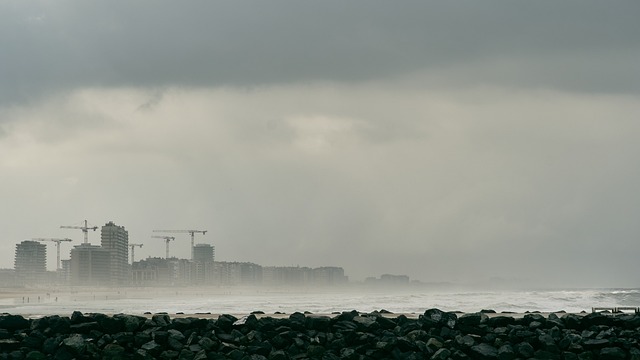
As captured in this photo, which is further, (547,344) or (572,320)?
(572,320)

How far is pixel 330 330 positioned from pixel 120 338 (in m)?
4.55

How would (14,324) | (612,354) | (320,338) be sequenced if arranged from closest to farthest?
1. (612,354)
2. (320,338)
3. (14,324)

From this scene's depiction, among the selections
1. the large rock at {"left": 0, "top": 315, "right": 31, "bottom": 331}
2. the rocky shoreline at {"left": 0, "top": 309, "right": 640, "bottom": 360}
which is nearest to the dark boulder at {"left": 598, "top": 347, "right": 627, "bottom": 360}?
the rocky shoreline at {"left": 0, "top": 309, "right": 640, "bottom": 360}

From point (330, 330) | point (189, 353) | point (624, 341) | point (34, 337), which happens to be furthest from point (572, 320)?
point (34, 337)

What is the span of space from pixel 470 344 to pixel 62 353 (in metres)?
8.47

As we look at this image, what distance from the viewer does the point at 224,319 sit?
20.7 metres

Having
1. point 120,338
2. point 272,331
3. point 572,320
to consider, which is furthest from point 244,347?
point 572,320

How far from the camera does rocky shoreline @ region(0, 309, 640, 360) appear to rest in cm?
1912

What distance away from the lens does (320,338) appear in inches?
782

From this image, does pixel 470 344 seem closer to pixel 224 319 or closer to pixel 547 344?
pixel 547 344

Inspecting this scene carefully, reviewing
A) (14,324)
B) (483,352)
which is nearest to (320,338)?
(483,352)

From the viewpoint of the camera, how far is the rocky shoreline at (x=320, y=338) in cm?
1912

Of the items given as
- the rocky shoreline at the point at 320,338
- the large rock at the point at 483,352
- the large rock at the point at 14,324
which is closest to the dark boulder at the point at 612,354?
the rocky shoreline at the point at 320,338

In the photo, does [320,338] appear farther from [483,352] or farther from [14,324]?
[14,324]
